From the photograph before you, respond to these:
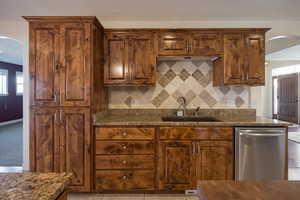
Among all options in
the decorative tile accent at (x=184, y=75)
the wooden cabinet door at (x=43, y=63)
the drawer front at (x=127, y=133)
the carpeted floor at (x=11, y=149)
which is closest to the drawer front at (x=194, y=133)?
the drawer front at (x=127, y=133)

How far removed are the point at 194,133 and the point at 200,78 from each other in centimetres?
111

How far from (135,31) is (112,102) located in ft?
3.92

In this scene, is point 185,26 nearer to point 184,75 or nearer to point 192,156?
point 184,75

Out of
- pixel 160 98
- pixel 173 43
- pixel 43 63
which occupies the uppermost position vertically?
pixel 173 43

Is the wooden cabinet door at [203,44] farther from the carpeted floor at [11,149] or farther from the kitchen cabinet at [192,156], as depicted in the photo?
the carpeted floor at [11,149]

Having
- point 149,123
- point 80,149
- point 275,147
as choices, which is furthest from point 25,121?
point 275,147

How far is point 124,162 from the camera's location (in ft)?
8.57

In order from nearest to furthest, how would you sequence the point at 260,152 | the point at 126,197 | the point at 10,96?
the point at 260,152, the point at 126,197, the point at 10,96

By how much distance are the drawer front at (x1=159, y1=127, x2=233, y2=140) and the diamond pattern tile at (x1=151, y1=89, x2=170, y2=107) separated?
79cm

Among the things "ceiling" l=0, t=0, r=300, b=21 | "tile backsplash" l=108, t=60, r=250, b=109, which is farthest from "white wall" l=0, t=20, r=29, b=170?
"tile backsplash" l=108, t=60, r=250, b=109

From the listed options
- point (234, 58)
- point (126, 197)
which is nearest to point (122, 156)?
point (126, 197)

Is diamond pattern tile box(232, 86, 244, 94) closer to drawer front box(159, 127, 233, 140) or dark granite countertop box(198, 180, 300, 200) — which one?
drawer front box(159, 127, 233, 140)

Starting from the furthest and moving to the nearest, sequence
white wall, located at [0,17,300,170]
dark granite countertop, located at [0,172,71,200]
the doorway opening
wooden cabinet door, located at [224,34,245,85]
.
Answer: the doorway opening < white wall, located at [0,17,300,170] < wooden cabinet door, located at [224,34,245,85] < dark granite countertop, located at [0,172,71,200]

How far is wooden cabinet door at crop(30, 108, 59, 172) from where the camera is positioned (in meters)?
2.60
